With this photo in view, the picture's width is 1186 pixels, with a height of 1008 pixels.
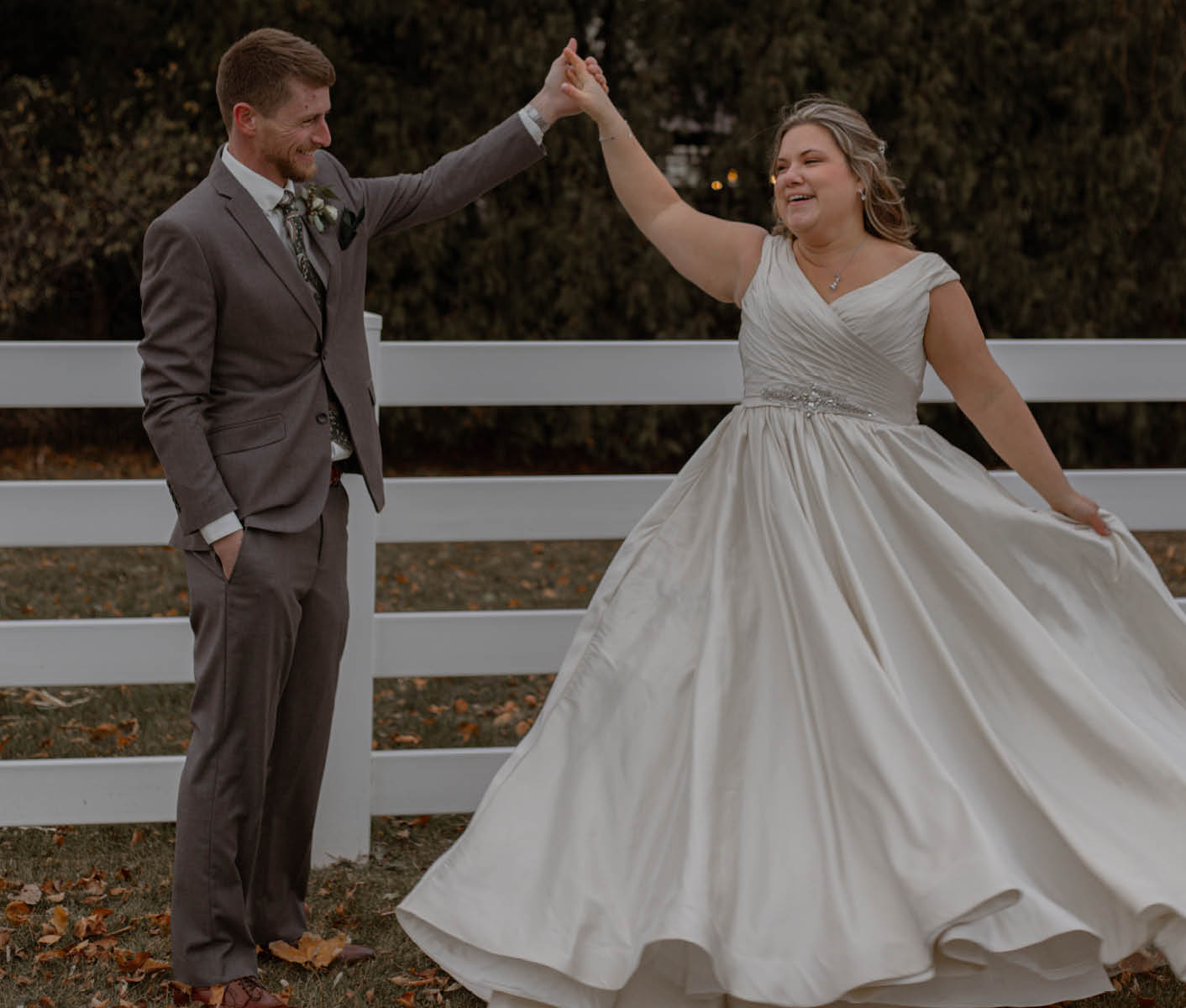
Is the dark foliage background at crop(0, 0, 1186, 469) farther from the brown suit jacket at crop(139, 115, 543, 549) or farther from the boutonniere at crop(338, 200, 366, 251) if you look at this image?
the brown suit jacket at crop(139, 115, 543, 549)

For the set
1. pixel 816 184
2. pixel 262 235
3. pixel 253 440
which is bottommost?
pixel 253 440

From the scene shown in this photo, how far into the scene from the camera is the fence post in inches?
167

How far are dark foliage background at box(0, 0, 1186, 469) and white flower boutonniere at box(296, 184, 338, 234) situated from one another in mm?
9717

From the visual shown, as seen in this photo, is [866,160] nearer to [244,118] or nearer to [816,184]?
[816,184]

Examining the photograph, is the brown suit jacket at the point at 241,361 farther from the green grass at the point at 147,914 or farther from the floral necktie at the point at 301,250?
the green grass at the point at 147,914

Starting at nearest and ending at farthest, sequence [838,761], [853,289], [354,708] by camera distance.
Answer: [838,761], [853,289], [354,708]

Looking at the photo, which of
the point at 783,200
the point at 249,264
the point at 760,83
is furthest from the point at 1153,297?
the point at 249,264

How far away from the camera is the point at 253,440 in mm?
3299

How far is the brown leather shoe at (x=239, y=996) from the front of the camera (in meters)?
3.37

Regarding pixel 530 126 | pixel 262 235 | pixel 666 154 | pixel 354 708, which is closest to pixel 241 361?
pixel 262 235

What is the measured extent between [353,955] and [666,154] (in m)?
11.3

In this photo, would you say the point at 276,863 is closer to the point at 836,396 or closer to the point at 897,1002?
the point at 897,1002

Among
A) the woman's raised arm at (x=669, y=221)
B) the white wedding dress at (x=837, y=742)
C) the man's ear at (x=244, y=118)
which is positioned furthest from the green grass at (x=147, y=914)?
the man's ear at (x=244, y=118)

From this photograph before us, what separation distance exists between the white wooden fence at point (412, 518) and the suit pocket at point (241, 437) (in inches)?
35.8
